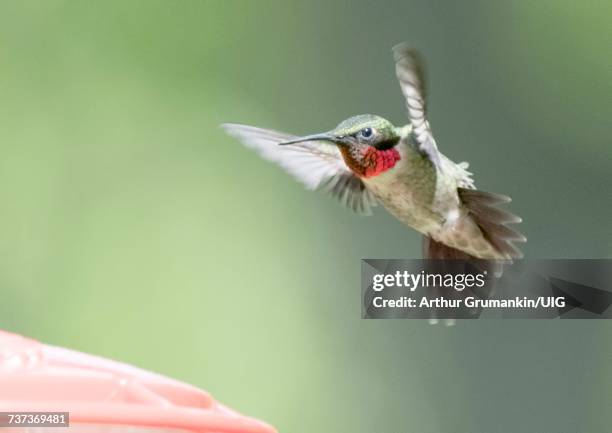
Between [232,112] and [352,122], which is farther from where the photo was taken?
[232,112]

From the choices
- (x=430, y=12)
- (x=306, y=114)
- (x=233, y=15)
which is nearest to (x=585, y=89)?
(x=430, y=12)

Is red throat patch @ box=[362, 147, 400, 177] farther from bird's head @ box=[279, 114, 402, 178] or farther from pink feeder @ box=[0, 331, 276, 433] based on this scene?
pink feeder @ box=[0, 331, 276, 433]

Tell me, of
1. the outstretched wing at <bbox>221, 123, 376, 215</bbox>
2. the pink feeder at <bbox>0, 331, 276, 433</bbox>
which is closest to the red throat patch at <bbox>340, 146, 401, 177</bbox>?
the outstretched wing at <bbox>221, 123, 376, 215</bbox>

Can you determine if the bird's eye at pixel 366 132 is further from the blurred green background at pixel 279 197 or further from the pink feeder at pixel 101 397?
the blurred green background at pixel 279 197

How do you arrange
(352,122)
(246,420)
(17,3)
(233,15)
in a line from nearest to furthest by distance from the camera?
(246,420), (352,122), (17,3), (233,15)

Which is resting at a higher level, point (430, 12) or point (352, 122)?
point (430, 12)

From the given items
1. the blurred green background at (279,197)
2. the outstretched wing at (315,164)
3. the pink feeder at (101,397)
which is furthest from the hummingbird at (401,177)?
the blurred green background at (279,197)

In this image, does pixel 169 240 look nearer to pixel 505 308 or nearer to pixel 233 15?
pixel 233 15

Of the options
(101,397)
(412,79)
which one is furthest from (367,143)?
(101,397)
